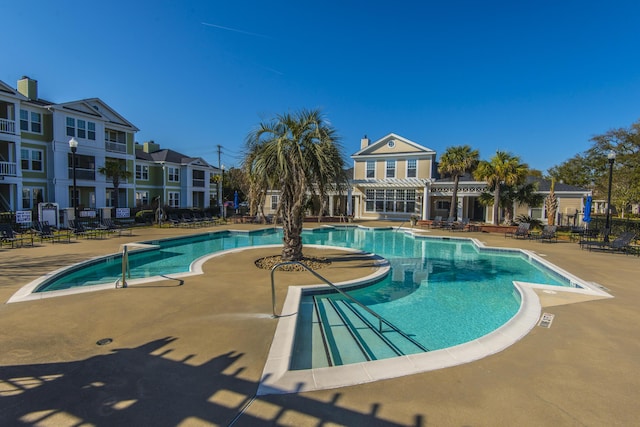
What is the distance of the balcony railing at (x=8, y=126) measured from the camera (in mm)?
19734

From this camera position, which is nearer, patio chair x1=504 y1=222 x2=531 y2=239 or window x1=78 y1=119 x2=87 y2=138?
patio chair x1=504 y1=222 x2=531 y2=239

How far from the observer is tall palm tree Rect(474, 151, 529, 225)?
71.3ft

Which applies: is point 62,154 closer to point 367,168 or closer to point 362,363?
point 367,168

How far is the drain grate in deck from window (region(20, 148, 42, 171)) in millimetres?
29178

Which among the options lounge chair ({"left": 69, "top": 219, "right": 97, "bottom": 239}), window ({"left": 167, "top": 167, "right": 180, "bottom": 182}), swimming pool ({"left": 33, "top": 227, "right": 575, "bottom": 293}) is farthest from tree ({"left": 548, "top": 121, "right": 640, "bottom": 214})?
window ({"left": 167, "top": 167, "right": 180, "bottom": 182})

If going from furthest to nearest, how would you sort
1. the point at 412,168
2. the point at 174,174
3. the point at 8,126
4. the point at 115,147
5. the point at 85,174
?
the point at 174,174
the point at 412,168
the point at 115,147
the point at 85,174
the point at 8,126

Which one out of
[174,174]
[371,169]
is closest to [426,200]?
[371,169]

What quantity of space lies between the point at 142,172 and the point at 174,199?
14.6 ft

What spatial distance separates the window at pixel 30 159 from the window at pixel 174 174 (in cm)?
1199

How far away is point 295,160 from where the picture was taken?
32.7 ft

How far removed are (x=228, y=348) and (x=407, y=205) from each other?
2850cm

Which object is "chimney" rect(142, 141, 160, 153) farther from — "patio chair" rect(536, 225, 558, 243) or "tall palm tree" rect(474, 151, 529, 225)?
"patio chair" rect(536, 225, 558, 243)

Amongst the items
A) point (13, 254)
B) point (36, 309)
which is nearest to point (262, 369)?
point (36, 309)

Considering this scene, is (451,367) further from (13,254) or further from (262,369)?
(13,254)
